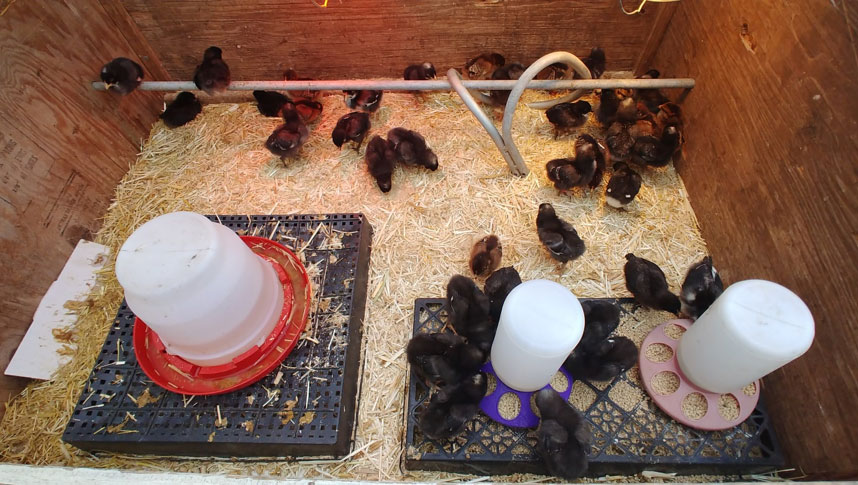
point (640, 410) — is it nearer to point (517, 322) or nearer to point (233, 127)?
point (517, 322)

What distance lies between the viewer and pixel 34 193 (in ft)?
7.06

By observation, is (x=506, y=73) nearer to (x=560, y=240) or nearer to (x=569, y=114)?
(x=569, y=114)

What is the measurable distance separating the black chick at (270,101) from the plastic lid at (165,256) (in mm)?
1392

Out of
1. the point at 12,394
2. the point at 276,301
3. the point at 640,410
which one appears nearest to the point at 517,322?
the point at 640,410

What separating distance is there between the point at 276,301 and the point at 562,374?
1.13 metres

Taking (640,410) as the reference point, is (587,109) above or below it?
above

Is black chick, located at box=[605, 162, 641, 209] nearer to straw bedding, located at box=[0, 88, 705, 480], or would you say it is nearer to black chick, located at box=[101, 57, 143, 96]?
straw bedding, located at box=[0, 88, 705, 480]

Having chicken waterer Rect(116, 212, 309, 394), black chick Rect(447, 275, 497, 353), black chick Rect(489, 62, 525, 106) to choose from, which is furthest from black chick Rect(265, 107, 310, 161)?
black chick Rect(447, 275, 497, 353)

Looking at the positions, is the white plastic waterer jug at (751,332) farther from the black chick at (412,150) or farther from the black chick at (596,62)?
the black chick at (596,62)

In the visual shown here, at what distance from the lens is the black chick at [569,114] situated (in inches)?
100

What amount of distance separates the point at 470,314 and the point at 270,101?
1.79 m

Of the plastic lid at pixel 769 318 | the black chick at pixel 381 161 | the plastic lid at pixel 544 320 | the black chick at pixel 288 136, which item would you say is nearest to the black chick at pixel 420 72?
the black chick at pixel 381 161

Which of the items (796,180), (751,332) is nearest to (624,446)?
(751,332)

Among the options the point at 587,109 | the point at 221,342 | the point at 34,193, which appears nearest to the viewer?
the point at 221,342
